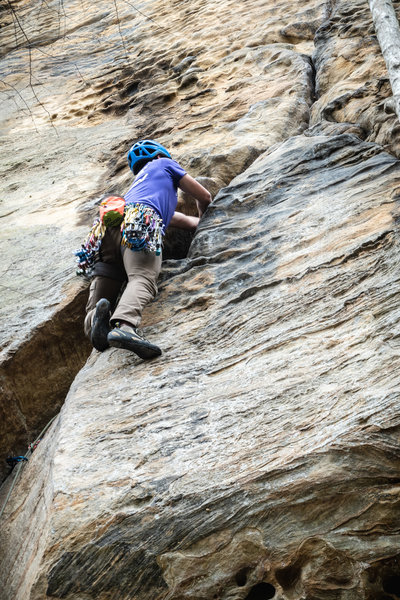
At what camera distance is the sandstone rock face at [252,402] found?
301 centimetres

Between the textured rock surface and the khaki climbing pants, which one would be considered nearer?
the khaki climbing pants

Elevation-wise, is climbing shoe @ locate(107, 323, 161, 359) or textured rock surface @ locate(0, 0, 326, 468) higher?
textured rock surface @ locate(0, 0, 326, 468)

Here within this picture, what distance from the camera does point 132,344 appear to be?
4199 mm

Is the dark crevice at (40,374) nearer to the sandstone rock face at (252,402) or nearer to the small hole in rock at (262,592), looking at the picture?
the sandstone rock face at (252,402)

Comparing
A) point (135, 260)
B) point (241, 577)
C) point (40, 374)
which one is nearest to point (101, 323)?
point (135, 260)

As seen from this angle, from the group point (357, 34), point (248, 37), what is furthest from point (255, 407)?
point (248, 37)

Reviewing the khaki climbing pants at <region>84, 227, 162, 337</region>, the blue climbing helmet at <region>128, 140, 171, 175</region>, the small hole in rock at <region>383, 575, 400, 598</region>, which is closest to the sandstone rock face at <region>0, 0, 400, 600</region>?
the small hole in rock at <region>383, 575, 400, 598</region>

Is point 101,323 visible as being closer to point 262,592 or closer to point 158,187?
point 158,187

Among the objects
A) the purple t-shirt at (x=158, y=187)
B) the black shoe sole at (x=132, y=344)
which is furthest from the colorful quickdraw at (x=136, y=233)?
the black shoe sole at (x=132, y=344)

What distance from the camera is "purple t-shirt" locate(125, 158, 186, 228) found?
5.12 m

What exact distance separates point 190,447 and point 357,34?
22.7 ft

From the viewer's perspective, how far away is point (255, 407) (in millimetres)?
3514

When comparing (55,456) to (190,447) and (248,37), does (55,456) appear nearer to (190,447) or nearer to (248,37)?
(190,447)

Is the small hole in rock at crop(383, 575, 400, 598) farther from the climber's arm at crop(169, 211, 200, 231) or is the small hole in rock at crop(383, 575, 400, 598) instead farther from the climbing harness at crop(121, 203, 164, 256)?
the climber's arm at crop(169, 211, 200, 231)
